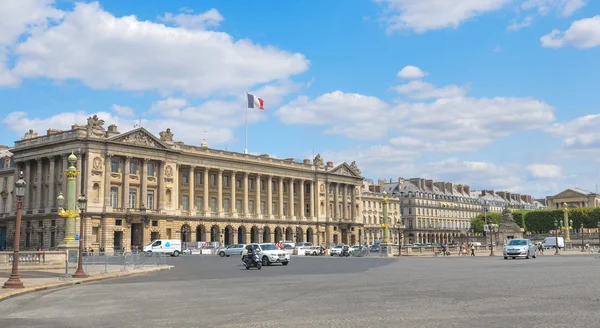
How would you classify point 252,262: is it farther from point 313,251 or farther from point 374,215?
point 374,215

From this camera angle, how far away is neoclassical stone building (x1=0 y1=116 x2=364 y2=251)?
83125 mm

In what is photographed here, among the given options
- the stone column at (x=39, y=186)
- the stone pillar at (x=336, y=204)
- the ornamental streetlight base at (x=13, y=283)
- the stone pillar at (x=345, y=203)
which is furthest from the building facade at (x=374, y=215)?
the ornamental streetlight base at (x=13, y=283)

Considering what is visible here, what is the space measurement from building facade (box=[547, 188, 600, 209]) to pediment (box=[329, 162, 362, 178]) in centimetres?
7706

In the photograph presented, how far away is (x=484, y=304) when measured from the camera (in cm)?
1541

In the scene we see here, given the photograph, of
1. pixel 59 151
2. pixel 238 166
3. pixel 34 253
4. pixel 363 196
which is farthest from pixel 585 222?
pixel 34 253

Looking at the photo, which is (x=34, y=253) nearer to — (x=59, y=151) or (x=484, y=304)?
(x=484, y=304)

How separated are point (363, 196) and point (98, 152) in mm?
74212

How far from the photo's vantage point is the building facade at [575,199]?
577 ft

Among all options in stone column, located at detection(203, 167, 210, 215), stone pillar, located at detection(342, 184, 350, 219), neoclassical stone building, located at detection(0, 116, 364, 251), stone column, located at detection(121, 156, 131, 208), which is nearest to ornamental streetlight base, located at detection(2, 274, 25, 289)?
neoclassical stone building, located at detection(0, 116, 364, 251)

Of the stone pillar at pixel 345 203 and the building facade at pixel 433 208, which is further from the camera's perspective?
the building facade at pixel 433 208

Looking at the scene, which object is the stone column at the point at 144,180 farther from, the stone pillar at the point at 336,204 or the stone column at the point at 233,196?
the stone pillar at the point at 336,204

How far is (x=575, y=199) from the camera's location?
179m

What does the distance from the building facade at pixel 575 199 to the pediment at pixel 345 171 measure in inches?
3034

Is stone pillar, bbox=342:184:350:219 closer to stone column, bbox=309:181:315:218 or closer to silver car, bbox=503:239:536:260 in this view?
stone column, bbox=309:181:315:218
